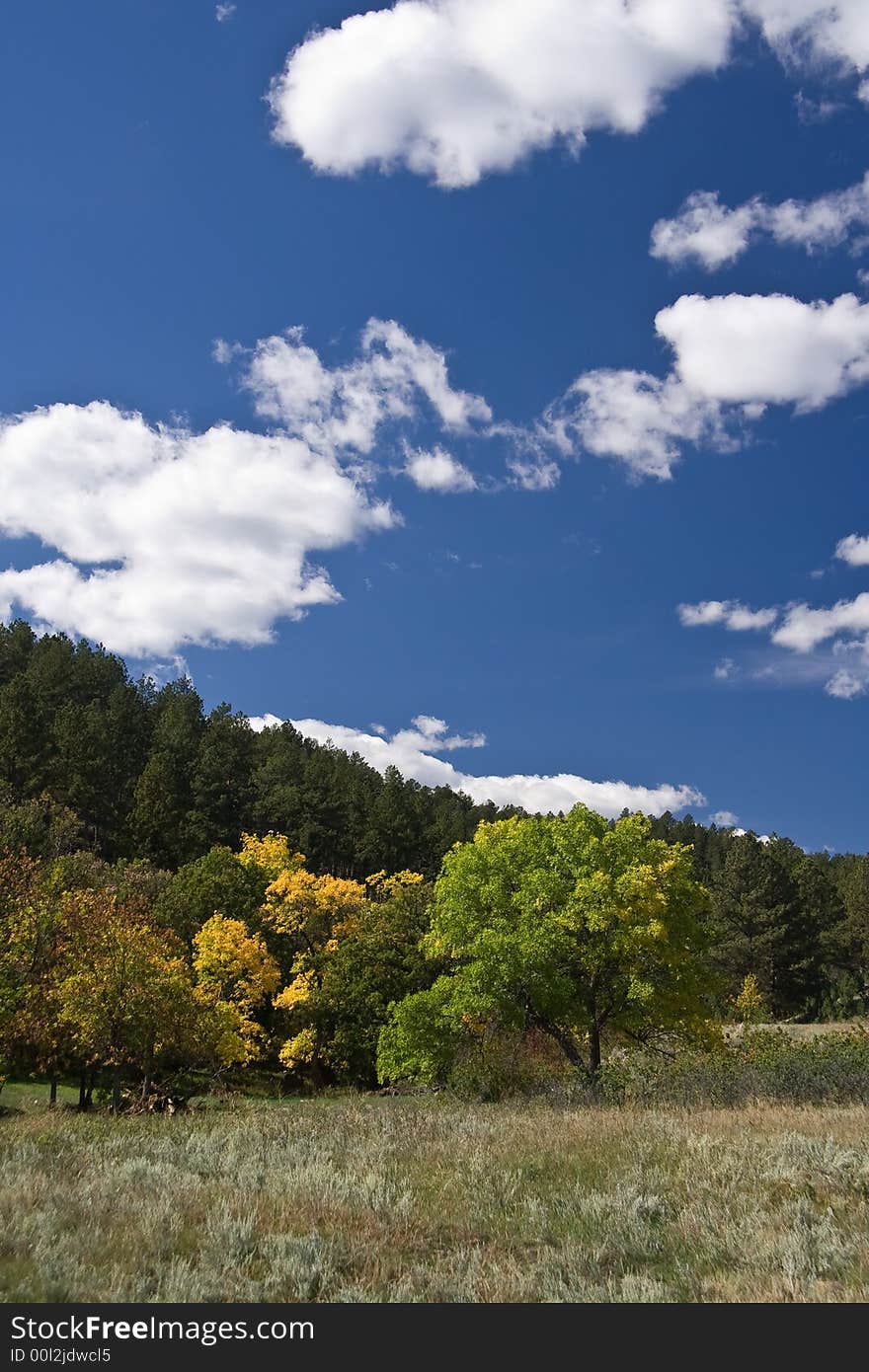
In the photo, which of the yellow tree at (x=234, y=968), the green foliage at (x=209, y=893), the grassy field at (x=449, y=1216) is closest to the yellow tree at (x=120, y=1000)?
the grassy field at (x=449, y=1216)

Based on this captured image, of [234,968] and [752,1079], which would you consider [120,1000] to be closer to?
[234,968]

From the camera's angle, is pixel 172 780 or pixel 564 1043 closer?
pixel 564 1043

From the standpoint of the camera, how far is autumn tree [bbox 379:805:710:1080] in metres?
26.6

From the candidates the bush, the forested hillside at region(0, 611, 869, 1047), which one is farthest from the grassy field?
the forested hillside at region(0, 611, 869, 1047)

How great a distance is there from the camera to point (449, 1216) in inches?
361

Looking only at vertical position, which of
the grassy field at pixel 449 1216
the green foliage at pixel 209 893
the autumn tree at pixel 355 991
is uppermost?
the green foliage at pixel 209 893

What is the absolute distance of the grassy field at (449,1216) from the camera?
23.1ft

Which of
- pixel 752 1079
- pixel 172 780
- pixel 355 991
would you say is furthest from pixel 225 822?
pixel 752 1079

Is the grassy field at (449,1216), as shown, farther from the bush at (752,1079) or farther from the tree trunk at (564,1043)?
the tree trunk at (564,1043)

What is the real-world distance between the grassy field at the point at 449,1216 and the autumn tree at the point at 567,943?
12.2 meters

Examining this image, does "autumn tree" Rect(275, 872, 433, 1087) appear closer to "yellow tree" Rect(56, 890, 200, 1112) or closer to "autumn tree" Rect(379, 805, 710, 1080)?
"autumn tree" Rect(379, 805, 710, 1080)

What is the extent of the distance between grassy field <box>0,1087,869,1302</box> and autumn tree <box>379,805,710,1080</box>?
478 inches

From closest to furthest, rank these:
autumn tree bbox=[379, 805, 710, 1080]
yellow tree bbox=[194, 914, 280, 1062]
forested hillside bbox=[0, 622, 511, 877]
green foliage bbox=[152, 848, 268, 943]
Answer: autumn tree bbox=[379, 805, 710, 1080]
yellow tree bbox=[194, 914, 280, 1062]
green foliage bbox=[152, 848, 268, 943]
forested hillside bbox=[0, 622, 511, 877]

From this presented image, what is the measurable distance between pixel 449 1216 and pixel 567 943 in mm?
18086
